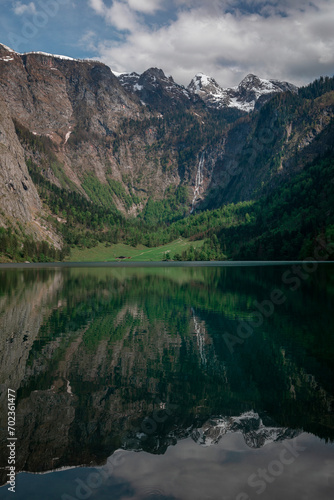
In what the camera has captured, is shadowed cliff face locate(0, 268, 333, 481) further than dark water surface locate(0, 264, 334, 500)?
Yes

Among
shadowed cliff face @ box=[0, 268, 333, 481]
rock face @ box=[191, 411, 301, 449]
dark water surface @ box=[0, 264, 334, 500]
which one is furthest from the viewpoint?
shadowed cliff face @ box=[0, 268, 333, 481]

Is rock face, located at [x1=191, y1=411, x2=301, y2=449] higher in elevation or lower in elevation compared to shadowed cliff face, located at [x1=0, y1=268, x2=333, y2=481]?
higher

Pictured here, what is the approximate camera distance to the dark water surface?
12.9 meters

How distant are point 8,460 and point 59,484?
2541mm

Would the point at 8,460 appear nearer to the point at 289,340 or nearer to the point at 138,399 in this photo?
the point at 138,399

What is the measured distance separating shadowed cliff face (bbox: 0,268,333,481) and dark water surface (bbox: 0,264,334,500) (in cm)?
8

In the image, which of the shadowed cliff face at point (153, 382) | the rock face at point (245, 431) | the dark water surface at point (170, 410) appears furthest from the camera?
the shadowed cliff face at point (153, 382)

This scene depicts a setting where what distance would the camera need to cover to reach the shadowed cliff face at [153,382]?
16.2 m

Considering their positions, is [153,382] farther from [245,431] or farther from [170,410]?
[245,431]

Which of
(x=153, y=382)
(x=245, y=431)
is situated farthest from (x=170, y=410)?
(x=153, y=382)

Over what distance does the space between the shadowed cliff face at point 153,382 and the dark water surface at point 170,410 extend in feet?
0.27

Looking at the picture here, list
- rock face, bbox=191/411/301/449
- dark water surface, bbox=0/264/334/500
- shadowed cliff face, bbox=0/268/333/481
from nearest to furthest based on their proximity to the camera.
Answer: dark water surface, bbox=0/264/334/500, rock face, bbox=191/411/301/449, shadowed cliff face, bbox=0/268/333/481

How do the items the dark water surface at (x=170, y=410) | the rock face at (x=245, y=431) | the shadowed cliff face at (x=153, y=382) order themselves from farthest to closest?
the shadowed cliff face at (x=153, y=382) → the rock face at (x=245, y=431) → the dark water surface at (x=170, y=410)

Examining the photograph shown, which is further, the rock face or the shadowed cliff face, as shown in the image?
the shadowed cliff face
